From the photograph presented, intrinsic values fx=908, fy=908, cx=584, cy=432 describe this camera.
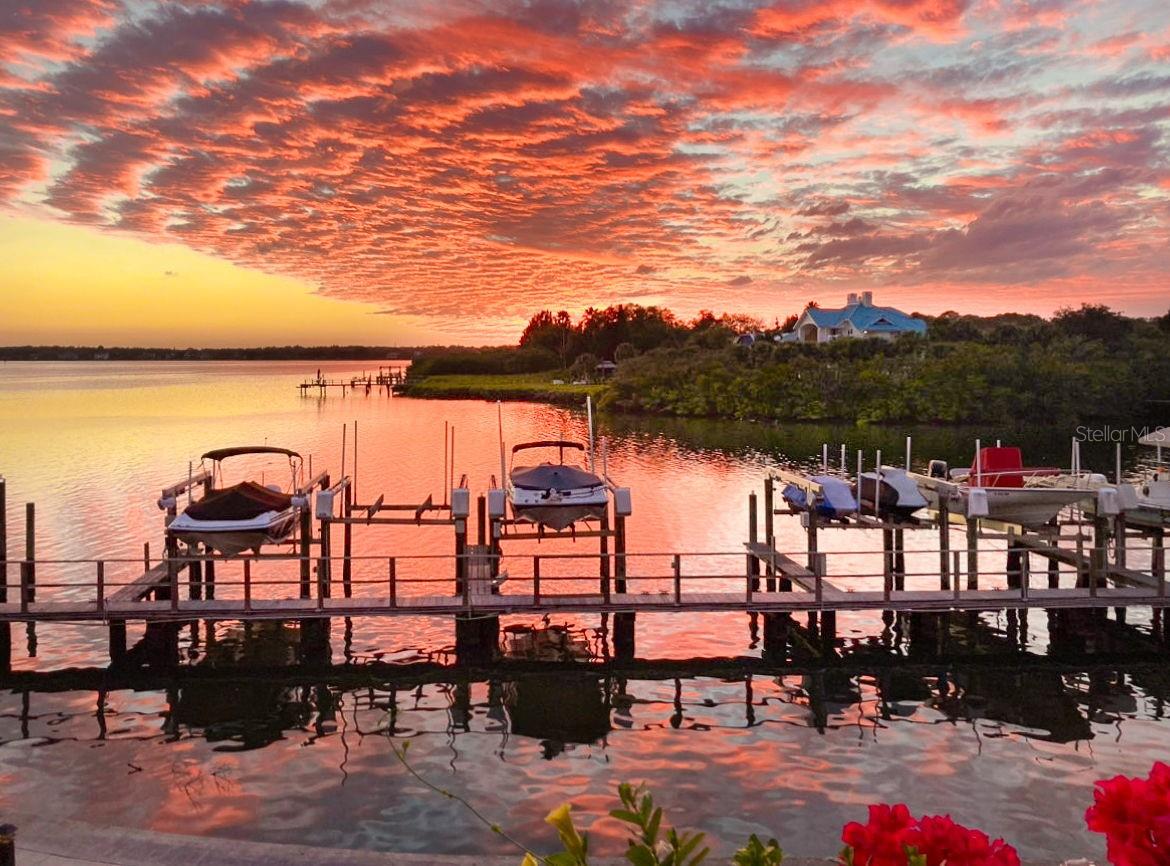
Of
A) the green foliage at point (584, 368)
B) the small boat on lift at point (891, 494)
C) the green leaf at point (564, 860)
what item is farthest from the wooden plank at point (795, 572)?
the green foliage at point (584, 368)

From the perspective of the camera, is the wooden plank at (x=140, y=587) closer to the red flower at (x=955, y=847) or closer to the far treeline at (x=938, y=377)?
the red flower at (x=955, y=847)

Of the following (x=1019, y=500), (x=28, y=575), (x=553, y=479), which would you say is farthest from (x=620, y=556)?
(x=28, y=575)

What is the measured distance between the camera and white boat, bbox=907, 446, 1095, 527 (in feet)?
82.9

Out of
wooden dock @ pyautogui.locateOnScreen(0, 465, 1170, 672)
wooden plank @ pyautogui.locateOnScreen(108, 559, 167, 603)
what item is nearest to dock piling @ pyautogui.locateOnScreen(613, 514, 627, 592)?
wooden dock @ pyautogui.locateOnScreen(0, 465, 1170, 672)

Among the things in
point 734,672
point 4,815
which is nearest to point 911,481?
point 734,672

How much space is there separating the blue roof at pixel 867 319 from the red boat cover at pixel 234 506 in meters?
125

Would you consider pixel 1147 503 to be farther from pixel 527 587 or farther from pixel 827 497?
pixel 527 587

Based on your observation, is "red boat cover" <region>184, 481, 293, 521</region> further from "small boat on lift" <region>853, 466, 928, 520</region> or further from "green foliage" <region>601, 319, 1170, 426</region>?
"green foliage" <region>601, 319, 1170, 426</region>

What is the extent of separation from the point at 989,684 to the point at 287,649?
1733 centimetres

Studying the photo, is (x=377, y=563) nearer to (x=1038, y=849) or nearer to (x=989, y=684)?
(x=989, y=684)

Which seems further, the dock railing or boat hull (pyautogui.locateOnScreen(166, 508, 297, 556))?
boat hull (pyautogui.locateOnScreen(166, 508, 297, 556))

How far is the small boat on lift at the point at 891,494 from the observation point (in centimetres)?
2572

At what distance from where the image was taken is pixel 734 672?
22094 millimetres

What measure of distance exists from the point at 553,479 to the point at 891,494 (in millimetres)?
9781
